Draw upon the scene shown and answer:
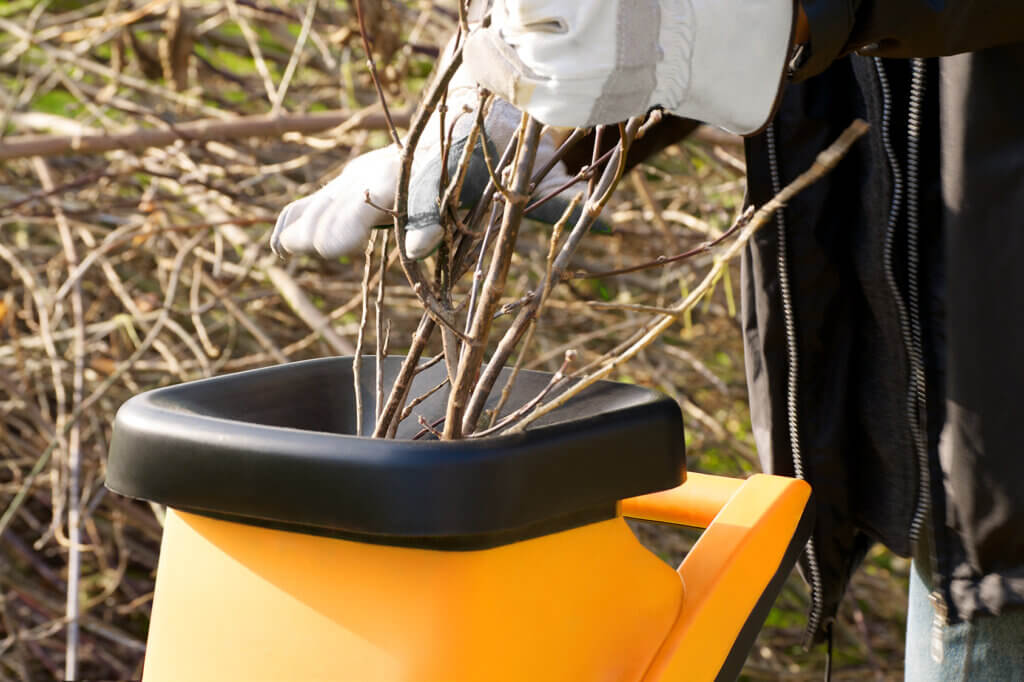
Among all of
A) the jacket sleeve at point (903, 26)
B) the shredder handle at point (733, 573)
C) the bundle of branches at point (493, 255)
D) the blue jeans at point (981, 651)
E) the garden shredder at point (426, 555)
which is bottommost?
the blue jeans at point (981, 651)

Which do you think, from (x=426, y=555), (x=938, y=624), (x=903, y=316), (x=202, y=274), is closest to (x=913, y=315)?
(x=903, y=316)

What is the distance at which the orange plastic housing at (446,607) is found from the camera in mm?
636

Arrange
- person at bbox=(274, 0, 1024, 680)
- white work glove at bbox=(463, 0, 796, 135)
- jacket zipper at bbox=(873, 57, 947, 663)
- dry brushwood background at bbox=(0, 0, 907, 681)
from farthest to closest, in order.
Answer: dry brushwood background at bbox=(0, 0, 907, 681) < jacket zipper at bbox=(873, 57, 947, 663) < person at bbox=(274, 0, 1024, 680) < white work glove at bbox=(463, 0, 796, 135)

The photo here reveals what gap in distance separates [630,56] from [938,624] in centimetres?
72

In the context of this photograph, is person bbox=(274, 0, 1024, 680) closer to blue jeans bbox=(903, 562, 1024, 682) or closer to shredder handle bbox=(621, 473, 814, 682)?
blue jeans bbox=(903, 562, 1024, 682)

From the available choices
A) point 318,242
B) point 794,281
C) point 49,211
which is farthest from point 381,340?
point 49,211

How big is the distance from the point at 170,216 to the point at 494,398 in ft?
5.73

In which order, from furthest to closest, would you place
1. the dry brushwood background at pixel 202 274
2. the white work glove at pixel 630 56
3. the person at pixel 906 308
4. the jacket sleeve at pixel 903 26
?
the dry brushwood background at pixel 202 274 < the person at pixel 906 308 < the jacket sleeve at pixel 903 26 < the white work glove at pixel 630 56

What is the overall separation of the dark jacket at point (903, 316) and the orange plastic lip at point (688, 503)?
241 millimetres

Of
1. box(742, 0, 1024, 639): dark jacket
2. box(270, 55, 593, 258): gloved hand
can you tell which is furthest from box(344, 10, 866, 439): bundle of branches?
box(742, 0, 1024, 639): dark jacket

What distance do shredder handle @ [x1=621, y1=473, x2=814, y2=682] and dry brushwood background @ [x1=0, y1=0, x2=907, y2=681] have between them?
114 centimetres

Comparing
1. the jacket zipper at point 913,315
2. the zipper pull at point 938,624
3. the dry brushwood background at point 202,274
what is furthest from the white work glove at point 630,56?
the dry brushwood background at point 202,274

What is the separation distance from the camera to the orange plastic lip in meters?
0.91

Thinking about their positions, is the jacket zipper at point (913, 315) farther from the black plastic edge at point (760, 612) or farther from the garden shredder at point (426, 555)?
the garden shredder at point (426, 555)
